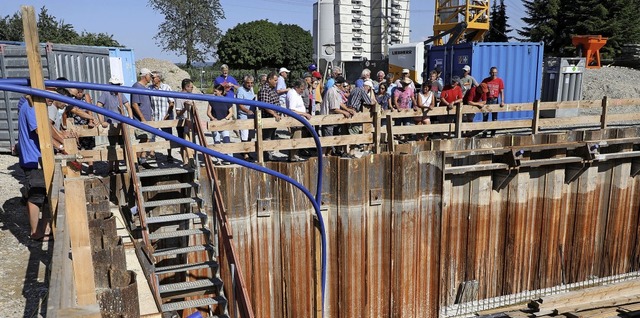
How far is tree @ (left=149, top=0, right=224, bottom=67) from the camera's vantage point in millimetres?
57688

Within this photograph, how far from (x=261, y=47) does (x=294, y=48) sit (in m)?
3.87

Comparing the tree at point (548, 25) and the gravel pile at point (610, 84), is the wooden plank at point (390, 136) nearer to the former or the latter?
the gravel pile at point (610, 84)

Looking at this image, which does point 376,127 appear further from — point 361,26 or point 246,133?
point 361,26

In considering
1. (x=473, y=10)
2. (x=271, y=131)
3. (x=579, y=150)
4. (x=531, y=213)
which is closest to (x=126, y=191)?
(x=271, y=131)

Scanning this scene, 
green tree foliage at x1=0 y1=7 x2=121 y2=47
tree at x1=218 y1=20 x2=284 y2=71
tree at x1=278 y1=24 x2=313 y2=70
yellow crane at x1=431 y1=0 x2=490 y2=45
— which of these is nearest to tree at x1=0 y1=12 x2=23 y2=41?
green tree foliage at x1=0 y1=7 x2=121 y2=47

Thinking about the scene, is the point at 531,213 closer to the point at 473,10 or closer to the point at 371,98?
the point at 371,98

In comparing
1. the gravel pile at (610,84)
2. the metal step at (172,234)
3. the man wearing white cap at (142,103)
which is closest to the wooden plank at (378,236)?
the metal step at (172,234)

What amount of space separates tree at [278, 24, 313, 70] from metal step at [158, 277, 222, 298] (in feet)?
160

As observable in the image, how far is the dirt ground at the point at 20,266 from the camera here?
4.76m

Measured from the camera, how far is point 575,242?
9.08m

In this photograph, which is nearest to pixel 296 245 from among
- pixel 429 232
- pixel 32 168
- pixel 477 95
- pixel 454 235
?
pixel 429 232

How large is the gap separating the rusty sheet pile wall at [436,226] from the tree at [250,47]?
146 feet

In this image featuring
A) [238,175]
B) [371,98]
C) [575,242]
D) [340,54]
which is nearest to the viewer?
[238,175]

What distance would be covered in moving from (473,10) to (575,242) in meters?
18.8
